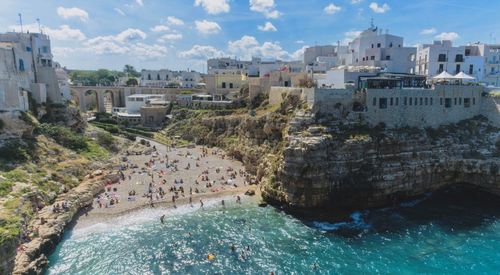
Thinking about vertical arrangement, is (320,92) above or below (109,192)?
above

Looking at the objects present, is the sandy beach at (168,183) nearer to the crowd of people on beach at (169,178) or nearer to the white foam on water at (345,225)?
the crowd of people on beach at (169,178)

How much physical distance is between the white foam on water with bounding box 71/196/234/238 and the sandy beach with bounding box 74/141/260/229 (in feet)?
2.06

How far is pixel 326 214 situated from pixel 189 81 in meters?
84.0

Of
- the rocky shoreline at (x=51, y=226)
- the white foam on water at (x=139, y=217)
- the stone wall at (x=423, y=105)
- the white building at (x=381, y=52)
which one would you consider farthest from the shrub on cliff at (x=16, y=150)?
the white building at (x=381, y=52)

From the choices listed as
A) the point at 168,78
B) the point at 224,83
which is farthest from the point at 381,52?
the point at 168,78

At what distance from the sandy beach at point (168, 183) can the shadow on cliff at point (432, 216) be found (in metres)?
14.1

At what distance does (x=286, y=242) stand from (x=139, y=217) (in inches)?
673

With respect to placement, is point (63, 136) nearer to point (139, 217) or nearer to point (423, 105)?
point (139, 217)

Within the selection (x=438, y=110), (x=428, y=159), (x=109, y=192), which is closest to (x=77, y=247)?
(x=109, y=192)

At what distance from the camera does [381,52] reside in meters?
63.9

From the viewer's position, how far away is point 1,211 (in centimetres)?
3022

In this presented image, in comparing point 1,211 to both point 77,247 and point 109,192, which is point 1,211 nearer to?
point 77,247

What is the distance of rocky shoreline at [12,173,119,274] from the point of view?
1107 inches

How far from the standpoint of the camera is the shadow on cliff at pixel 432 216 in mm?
35956
